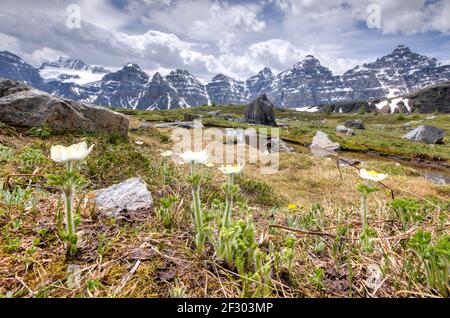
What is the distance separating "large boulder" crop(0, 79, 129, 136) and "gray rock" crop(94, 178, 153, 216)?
7856 mm

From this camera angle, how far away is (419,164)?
27.1m

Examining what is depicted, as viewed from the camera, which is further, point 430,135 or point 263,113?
point 263,113

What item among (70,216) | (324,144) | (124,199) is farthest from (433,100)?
(70,216)

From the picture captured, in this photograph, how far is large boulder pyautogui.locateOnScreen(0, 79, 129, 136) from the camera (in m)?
9.95

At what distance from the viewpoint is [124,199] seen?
3461 mm

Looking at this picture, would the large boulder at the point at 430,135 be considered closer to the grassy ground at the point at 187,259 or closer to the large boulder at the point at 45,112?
the large boulder at the point at 45,112

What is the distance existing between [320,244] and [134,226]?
68.3 inches

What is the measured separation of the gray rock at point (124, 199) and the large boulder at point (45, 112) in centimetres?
→ 786

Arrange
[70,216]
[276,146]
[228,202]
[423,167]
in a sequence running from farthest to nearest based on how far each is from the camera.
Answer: [276,146] < [423,167] < [228,202] < [70,216]

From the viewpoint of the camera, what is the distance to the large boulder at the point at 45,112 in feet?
32.6

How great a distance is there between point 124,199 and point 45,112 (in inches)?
337

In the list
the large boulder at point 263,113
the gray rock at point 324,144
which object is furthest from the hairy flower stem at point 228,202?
the large boulder at point 263,113

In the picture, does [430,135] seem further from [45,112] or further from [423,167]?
[45,112]

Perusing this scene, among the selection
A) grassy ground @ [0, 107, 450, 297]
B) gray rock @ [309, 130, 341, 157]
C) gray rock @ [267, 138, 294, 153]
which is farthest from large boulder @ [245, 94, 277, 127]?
grassy ground @ [0, 107, 450, 297]
